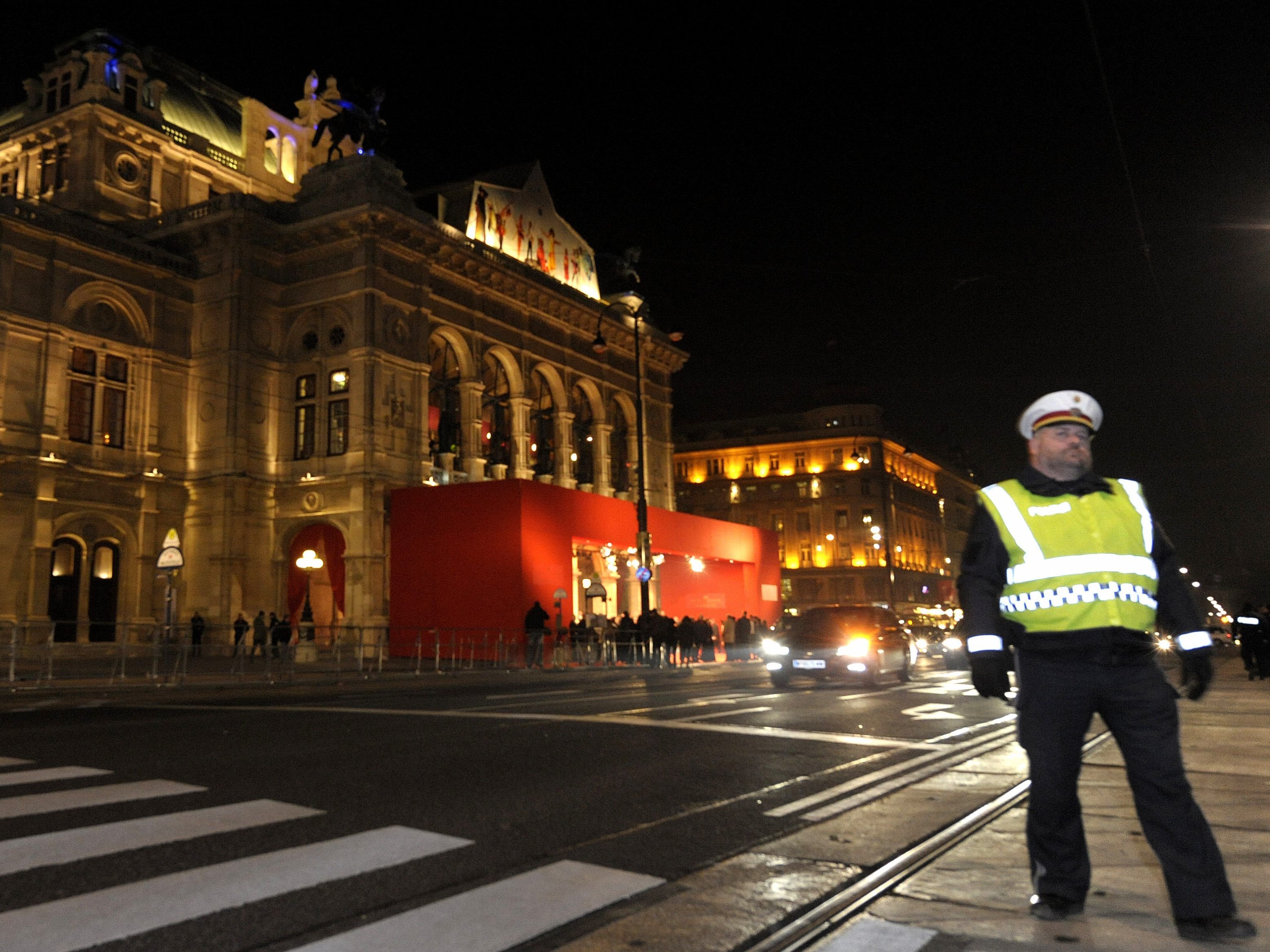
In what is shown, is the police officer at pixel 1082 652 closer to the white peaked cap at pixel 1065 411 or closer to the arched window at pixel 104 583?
the white peaked cap at pixel 1065 411

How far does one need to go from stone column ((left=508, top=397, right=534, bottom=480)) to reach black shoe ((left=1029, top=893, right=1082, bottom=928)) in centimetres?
4052

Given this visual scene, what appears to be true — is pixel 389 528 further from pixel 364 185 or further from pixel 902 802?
pixel 902 802

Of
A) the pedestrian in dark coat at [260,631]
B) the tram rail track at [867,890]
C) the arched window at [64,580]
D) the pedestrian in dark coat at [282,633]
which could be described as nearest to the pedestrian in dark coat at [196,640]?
the pedestrian in dark coat at [260,631]

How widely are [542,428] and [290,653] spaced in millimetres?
26425

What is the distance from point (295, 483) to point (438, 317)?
8.58 m

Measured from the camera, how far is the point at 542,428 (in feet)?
158

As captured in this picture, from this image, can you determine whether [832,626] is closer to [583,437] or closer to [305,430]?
[305,430]

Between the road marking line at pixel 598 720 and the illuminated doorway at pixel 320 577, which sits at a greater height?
the illuminated doorway at pixel 320 577

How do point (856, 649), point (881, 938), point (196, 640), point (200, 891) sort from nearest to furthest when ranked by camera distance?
point (881, 938), point (200, 891), point (856, 649), point (196, 640)

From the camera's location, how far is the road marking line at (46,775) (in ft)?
22.7

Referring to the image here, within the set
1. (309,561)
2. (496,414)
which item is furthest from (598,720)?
(496,414)

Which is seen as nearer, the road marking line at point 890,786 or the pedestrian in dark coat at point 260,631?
the road marking line at point 890,786

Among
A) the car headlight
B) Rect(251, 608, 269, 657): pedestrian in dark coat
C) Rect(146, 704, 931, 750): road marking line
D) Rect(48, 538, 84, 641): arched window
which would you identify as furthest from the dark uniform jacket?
Rect(48, 538, 84, 641): arched window

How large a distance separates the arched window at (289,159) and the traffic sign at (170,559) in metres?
34.4
